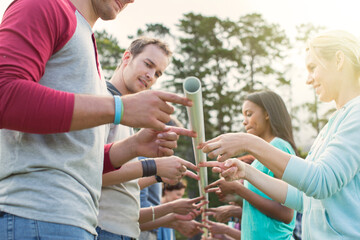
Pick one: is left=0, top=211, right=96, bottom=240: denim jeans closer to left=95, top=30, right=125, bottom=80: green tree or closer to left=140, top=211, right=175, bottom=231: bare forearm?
left=140, top=211, right=175, bottom=231: bare forearm

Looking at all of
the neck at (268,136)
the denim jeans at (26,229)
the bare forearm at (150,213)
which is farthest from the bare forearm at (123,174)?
the neck at (268,136)

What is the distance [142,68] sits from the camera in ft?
10.6

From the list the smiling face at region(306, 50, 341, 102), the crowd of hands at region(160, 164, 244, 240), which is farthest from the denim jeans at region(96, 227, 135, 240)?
the smiling face at region(306, 50, 341, 102)

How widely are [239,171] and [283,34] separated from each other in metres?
29.2

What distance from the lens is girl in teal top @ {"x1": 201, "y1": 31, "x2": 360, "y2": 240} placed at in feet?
6.53

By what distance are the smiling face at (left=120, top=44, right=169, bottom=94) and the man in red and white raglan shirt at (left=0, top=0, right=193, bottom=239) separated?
1.57m

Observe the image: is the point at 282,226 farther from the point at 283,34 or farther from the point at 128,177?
the point at 283,34

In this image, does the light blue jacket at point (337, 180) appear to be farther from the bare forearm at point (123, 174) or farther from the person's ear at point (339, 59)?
the bare forearm at point (123, 174)

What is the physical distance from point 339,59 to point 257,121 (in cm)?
152

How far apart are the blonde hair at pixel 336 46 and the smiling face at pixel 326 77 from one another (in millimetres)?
28

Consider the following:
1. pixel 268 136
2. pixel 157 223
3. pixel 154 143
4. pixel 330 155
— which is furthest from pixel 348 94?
pixel 157 223

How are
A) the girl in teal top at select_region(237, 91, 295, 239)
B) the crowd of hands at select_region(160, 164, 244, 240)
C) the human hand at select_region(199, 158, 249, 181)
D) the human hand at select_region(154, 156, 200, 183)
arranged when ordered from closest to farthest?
the human hand at select_region(199, 158, 249, 181), the human hand at select_region(154, 156, 200, 183), the girl in teal top at select_region(237, 91, 295, 239), the crowd of hands at select_region(160, 164, 244, 240)

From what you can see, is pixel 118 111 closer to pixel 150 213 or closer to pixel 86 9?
pixel 86 9

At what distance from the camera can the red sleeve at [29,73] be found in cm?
125
